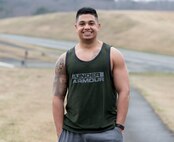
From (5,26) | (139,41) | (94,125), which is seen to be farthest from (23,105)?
(5,26)

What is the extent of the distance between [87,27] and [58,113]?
817 mm

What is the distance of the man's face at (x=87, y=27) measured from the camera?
14.2 ft

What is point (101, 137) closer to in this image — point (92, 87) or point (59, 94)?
point (92, 87)

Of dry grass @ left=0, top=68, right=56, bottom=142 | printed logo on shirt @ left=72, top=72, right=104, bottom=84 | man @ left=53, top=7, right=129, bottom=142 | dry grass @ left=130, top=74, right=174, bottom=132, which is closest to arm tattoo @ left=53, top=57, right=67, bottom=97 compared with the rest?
man @ left=53, top=7, right=129, bottom=142

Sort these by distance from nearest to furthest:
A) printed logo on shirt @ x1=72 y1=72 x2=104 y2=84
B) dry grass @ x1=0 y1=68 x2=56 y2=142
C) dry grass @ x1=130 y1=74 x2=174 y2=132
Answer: printed logo on shirt @ x1=72 y1=72 x2=104 y2=84 → dry grass @ x1=0 y1=68 x2=56 y2=142 → dry grass @ x1=130 y1=74 x2=174 y2=132

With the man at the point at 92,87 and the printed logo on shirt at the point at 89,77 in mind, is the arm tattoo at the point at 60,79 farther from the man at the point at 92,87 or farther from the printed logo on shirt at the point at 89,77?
the printed logo on shirt at the point at 89,77

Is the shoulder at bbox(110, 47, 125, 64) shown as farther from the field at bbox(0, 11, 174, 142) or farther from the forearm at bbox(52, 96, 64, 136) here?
the field at bbox(0, 11, 174, 142)

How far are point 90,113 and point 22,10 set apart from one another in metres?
157

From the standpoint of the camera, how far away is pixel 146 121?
36.8ft

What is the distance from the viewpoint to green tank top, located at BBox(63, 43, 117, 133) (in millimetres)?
4188

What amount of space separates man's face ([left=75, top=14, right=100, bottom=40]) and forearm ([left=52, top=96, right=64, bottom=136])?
2.06 ft

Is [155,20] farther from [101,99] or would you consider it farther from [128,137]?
[101,99]

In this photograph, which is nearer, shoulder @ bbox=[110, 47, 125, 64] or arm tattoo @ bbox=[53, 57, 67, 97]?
shoulder @ bbox=[110, 47, 125, 64]

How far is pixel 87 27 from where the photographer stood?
433 cm
